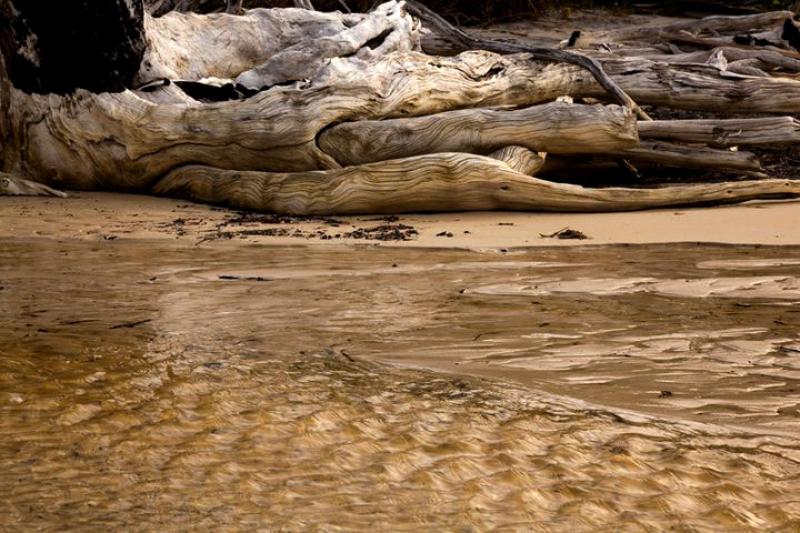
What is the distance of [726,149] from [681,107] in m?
0.82

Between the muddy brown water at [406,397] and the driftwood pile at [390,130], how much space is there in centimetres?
203

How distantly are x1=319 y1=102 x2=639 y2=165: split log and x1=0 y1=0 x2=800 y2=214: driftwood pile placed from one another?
10 millimetres

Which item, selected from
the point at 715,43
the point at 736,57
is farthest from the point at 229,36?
the point at 715,43

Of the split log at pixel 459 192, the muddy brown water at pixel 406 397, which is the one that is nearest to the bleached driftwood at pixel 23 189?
the split log at pixel 459 192

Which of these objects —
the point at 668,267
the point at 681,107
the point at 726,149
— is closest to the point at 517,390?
the point at 668,267

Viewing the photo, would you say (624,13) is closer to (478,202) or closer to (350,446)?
(478,202)

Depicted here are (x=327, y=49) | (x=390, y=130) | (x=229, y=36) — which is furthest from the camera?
(x=229, y=36)

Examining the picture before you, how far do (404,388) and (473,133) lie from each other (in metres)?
4.97

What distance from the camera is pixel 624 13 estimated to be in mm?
15977

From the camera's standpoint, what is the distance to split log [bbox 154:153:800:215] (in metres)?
8.18

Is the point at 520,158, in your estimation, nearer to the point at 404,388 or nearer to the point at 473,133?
the point at 473,133

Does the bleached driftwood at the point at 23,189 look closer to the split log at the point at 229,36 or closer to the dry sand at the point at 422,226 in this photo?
the dry sand at the point at 422,226

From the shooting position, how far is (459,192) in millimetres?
8219

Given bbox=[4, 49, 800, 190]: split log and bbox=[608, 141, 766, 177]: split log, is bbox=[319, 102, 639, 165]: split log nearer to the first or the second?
bbox=[4, 49, 800, 190]: split log
